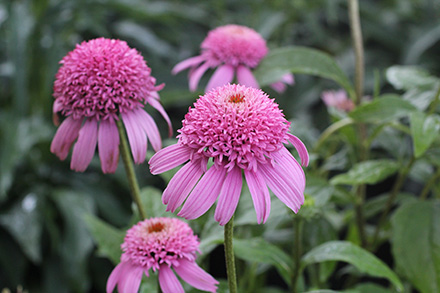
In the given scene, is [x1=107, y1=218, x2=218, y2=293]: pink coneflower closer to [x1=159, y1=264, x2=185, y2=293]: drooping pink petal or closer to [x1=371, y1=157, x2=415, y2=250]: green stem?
[x1=159, y1=264, x2=185, y2=293]: drooping pink petal

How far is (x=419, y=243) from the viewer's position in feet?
1.91

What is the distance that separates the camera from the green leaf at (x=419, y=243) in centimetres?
55

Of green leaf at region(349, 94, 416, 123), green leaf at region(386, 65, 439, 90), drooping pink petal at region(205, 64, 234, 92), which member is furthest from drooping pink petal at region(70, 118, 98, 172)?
green leaf at region(386, 65, 439, 90)

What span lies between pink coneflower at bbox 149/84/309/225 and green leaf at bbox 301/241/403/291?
0.55ft

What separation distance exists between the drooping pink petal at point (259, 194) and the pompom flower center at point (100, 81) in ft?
0.48

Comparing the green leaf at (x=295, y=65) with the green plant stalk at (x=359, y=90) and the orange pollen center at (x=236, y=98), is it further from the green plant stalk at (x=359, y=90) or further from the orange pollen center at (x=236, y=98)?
the orange pollen center at (x=236, y=98)

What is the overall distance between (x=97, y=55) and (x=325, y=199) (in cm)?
29

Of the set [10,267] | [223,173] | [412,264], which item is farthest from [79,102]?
[10,267]

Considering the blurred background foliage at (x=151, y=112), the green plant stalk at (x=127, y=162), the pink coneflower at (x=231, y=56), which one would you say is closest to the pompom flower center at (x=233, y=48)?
the pink coneflower at (x=231, y=56)

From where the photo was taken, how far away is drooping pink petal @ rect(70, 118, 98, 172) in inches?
16.1

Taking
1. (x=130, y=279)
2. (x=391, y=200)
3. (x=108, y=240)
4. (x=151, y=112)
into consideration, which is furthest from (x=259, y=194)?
(x=151, y=112)

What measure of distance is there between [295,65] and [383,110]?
0.44 feet

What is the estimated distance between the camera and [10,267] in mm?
1068

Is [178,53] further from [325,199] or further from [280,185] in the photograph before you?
[280,185]
